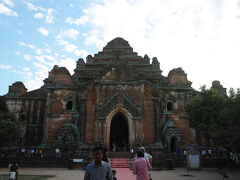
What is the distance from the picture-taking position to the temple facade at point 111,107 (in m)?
24.7

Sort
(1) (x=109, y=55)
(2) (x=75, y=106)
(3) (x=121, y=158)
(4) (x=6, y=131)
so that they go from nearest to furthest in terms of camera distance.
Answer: (4) (x=6, y=131)
(3) (x=121, y=158)
(2) (x=75, y=106)
(1) (x=109, y=55)

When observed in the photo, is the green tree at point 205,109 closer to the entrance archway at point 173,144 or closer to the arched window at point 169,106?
the entrance archway at point 173,144

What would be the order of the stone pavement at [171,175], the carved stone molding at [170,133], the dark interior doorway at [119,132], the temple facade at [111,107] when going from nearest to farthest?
1. the stone pavement at [171,175]
2. the temple facade at [111,107]
3. the carved stone molding at [170,133]
4. the dark interior doorway at [119,132]

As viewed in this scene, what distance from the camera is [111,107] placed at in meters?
24.6

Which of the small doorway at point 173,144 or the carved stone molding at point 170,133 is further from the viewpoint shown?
the small doorway at point 173,144

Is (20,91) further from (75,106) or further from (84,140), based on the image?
(84,140)

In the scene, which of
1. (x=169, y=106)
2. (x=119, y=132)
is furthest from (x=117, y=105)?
(x=169, y=106)

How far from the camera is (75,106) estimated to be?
2692cm

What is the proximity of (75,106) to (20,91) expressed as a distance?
977 cm

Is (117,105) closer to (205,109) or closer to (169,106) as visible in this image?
(169,106)

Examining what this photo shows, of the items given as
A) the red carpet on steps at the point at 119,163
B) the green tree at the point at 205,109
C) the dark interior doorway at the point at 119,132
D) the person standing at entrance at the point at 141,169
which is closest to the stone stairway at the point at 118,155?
the red carpet on steps at the point at 119,163

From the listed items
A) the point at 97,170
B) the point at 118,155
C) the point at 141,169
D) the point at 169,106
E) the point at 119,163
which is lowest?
the point at 119,163

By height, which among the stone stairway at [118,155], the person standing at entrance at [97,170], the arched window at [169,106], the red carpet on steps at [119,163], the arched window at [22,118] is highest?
the arched window at [169,106]

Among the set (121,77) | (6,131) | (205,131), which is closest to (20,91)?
(6,131)
